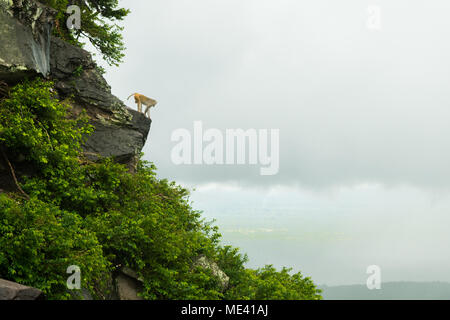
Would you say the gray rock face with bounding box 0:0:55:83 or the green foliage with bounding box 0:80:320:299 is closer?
the green foliage with bounding box 0:80:320:299

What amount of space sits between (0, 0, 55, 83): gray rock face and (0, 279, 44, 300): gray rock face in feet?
26.9

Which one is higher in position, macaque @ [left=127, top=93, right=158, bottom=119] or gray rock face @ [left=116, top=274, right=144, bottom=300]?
macaque @ [left=127, top=93, right=158, bottom=119]

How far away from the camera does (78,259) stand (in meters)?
8.30

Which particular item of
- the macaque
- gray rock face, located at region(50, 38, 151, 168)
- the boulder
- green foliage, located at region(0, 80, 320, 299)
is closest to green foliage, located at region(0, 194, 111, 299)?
green foliage, located at region(0, 80, 320, 299)

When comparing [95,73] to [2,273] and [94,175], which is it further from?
[2,273]

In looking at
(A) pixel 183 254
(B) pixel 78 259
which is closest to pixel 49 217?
(B) pixel 78 259

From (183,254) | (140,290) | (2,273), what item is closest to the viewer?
(2,273)

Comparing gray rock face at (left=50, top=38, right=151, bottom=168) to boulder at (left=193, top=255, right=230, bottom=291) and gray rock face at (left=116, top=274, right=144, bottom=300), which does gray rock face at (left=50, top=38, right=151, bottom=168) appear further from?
gray rock face at (left=116, top=274, right=144, bottom=300)

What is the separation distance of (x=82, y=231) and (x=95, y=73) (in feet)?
34.2

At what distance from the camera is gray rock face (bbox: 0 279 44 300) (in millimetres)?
6454

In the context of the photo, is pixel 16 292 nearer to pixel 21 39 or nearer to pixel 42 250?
pixel 42 250

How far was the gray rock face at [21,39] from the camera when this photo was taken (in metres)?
12.3

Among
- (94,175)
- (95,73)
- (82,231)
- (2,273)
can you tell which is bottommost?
(2,273)

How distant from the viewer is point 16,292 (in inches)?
259
